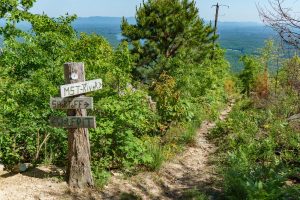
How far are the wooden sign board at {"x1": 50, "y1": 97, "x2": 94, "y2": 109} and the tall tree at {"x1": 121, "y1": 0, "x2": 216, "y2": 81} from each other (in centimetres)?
1279

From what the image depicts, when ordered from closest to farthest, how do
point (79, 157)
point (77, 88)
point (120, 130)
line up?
point (77, 88)
point (79, 157)
point (120, 130)

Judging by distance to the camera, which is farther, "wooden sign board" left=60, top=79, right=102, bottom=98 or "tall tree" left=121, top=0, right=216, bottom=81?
"tall tree" left=121, top=0, right=216, bottom=81

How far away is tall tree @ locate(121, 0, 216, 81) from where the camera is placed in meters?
19.9

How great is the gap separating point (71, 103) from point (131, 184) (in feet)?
7.19

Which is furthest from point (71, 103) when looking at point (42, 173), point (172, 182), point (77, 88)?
point (172, 182)

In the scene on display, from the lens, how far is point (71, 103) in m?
6.41

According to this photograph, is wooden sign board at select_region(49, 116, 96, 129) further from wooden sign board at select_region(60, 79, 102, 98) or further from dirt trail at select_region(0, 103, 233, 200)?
dirt trail at select_region(0, 103, 233, 200)

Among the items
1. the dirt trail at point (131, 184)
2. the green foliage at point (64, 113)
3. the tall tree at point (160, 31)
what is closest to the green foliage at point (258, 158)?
the dirt trail at point (131, 184)

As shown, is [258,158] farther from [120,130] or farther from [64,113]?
[64,113]

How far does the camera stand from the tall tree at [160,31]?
19891 mm

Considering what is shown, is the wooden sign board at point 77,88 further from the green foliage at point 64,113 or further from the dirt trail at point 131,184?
the dirt trail at point 131,184

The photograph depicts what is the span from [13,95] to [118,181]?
8.80 ft

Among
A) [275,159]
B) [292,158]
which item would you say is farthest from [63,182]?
[292,158]

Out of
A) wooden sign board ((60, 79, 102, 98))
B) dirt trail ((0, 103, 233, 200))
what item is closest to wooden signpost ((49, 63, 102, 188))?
wooden sign board ((60, 79, 102, 98))
